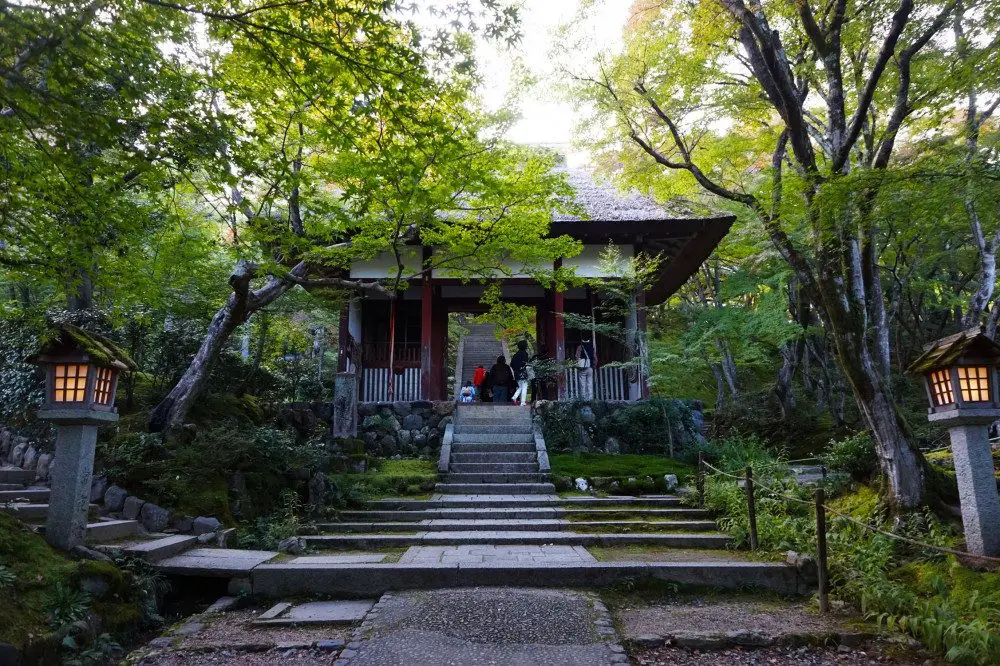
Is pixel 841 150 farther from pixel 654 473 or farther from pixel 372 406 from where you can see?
pixel 372 406

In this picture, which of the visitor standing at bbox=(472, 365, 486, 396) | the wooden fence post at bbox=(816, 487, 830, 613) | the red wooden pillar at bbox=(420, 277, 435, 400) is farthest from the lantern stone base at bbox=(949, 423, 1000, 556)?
the visitor standing at bbox=(472, 365, 486, 396)

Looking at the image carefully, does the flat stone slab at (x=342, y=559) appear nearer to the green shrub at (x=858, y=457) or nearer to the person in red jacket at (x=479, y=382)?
the green shrub at (x=858, y=457)

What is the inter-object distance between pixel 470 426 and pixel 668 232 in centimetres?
602

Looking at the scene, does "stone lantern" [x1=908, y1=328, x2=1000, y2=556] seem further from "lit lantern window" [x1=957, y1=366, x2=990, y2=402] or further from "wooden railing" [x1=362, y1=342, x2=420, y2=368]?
"wooden railing" [x1=362, y1=342, x2=420, y2=368]

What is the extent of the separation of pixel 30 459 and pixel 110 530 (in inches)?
120

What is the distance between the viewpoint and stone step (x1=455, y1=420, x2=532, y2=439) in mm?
11070

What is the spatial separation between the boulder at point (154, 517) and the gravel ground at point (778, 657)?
545 centimetres

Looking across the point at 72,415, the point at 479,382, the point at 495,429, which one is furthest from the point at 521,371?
the point at 72,415

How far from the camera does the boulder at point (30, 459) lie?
7633mm

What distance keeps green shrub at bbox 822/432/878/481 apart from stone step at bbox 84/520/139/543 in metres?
8.29

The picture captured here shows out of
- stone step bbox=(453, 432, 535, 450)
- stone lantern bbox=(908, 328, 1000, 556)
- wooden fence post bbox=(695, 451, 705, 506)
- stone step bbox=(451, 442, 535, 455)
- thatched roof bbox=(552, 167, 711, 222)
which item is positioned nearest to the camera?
stone lantern bbox=(908, 328, 1000, 556)

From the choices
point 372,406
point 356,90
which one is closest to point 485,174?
point 356,90

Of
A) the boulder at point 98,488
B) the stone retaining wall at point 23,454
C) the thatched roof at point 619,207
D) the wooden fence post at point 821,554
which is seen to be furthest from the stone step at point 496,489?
the thatched roof at point 619,207

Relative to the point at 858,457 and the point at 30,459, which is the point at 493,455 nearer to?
the point at 858,457
